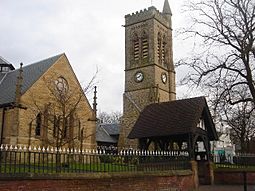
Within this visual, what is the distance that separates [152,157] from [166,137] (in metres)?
5.40

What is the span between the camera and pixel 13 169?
10789 mm

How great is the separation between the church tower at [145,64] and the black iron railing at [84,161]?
24.1 metres

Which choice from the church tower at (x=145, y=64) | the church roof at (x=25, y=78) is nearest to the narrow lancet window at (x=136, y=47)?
the church tower at (x=145, y=64)

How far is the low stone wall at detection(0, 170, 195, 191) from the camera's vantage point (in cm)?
1029

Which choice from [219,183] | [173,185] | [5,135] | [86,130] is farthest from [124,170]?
[86,130]

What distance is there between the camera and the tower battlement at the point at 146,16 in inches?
1823

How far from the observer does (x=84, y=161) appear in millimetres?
13852

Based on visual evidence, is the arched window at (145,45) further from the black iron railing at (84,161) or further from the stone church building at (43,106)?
the black iron railing at (84,161)

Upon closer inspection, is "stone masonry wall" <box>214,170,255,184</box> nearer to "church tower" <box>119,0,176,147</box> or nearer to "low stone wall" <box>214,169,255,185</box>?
"low stone wall" <box>214,169,255,185</box>

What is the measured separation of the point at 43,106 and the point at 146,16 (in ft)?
79.7

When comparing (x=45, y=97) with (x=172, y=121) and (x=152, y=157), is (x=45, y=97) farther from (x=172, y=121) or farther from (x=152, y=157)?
(x=152, y=157)

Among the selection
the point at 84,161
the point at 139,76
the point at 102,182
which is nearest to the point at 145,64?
the point at 139,76

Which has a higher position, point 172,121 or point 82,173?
point 172,121

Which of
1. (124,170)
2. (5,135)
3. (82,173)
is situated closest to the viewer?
(82,173)
